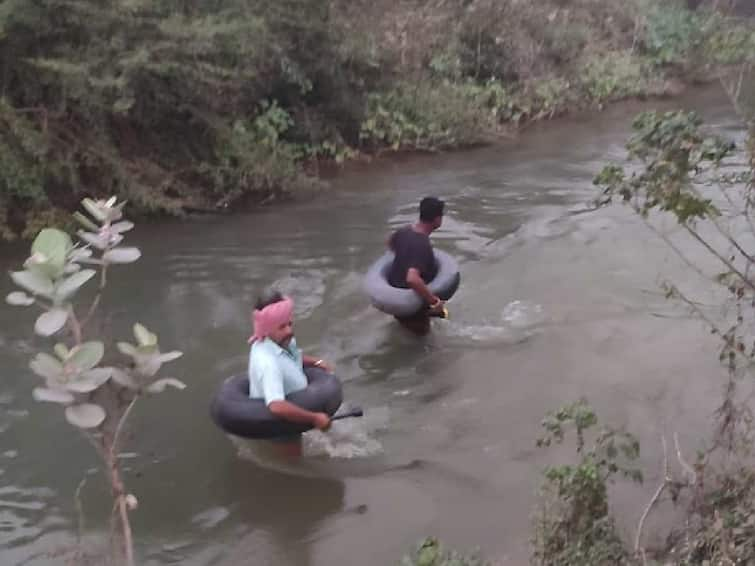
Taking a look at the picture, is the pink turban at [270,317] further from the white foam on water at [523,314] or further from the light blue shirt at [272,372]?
the white foam on water at [523,314]

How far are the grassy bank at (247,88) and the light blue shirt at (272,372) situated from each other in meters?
3.48

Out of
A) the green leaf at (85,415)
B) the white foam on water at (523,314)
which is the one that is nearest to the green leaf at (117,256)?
the green leaf at (85,415)

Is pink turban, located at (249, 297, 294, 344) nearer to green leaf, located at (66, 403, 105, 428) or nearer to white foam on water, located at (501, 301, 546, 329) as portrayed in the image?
green leaf, located at (66, 403, 105, 428)

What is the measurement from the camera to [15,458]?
6461 mm

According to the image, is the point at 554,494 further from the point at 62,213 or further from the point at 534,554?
the point at 62,213

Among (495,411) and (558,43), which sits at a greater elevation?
(558,43)

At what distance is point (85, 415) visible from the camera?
9.45 ft

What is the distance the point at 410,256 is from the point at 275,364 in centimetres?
223

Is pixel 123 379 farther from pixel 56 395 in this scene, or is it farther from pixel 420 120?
pixel 420 120

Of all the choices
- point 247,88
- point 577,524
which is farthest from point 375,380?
point 247,88

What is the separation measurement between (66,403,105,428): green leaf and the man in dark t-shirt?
4.92 m

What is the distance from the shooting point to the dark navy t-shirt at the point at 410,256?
7.87m

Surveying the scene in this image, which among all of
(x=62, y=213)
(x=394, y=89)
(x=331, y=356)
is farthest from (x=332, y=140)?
(x=331, y=356)

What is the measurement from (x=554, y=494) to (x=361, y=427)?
2140mm
